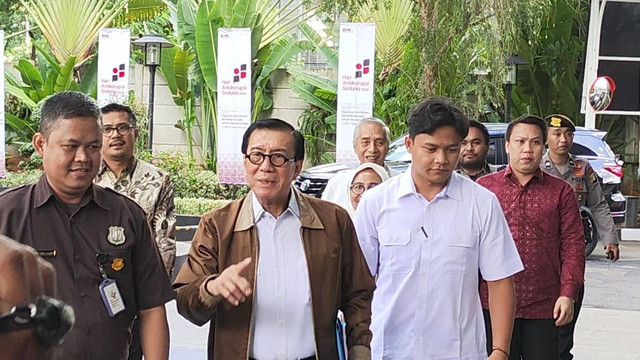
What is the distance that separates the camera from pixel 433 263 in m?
4.65

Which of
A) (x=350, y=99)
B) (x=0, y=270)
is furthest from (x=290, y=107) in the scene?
(x=0, y=270)

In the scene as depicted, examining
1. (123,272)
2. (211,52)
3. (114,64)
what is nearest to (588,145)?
(211,52)

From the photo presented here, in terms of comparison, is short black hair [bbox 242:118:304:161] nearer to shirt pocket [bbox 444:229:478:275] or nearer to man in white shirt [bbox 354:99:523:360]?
man in white shirt [bbox 354:99:523:360]

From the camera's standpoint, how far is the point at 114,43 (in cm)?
2017

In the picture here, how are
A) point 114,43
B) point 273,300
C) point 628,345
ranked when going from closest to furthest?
point 273,300 < point 628,345 < point 114,43

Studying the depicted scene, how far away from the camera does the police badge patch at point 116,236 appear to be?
3840 millimetres

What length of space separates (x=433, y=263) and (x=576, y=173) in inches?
161

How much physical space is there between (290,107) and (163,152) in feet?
10.2

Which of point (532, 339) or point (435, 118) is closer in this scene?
point (435, 118)

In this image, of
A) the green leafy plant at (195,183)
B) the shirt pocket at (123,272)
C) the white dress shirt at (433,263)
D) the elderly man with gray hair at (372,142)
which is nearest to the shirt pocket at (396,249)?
the white dress shirt at (433,263)

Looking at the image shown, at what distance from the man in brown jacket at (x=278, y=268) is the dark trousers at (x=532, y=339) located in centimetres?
205

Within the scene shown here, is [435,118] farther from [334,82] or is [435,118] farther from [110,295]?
[334,82]

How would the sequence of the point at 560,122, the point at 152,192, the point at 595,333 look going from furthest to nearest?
the point at 595,333 < the point at 560,122 < the point at 152,192

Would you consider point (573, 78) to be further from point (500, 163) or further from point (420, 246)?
point (420, 246)
